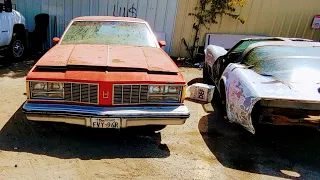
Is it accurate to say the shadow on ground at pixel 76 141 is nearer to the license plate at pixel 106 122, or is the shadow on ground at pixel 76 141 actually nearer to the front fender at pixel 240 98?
the license plate at pixel 106 122

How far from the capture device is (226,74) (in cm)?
491

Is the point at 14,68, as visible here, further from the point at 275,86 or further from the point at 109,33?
the point at 275,86

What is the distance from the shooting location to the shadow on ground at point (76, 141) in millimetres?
3727

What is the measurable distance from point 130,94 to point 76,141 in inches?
40.9

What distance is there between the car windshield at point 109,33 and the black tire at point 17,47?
3.42 metres

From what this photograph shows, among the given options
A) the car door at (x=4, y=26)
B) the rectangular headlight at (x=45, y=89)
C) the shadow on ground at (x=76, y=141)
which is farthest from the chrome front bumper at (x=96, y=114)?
the car door at (x=4, y=26)

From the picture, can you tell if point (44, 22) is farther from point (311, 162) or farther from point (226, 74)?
point (311, 162)

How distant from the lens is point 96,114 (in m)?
3.52

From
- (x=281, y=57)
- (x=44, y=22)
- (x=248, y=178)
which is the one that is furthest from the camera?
(x=44, y=22)

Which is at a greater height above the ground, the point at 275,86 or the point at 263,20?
the point at 263,20

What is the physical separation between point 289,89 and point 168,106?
5.28 feet

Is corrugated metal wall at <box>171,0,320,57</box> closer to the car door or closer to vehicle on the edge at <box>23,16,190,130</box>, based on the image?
the car door

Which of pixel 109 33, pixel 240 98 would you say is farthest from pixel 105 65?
pixel 240 98

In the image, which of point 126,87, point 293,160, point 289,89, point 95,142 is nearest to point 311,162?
point 293,160
